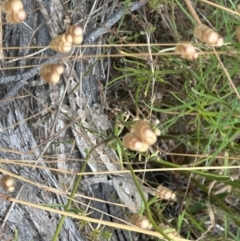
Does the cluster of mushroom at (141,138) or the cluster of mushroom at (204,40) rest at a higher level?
the cluster of mushroom at (204,40)

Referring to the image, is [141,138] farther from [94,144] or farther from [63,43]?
[94,144]

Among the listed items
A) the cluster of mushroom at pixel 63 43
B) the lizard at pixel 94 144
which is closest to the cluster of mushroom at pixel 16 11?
the cluster of mushroom at pixel 63 43

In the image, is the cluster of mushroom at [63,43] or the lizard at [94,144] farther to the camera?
the lizard at [94,144]

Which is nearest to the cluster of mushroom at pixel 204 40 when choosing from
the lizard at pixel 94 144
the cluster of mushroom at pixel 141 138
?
the cluster of mushroom at pixel 141 138

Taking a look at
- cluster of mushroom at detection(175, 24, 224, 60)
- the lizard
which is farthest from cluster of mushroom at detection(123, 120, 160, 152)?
the lizard

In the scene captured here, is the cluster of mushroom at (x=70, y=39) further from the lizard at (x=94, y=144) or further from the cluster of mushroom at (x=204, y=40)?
the lizard at (x=94, y=144)

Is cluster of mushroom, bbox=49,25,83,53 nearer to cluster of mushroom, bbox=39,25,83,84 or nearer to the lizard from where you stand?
cluster of mushroom, bbox=39,25,83,84

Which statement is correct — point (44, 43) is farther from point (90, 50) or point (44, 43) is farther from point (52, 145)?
point (52, 145)

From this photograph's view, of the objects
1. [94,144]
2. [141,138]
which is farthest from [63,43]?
[94,144]

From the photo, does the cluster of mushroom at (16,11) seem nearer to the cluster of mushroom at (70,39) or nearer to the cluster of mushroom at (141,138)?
the cluster of mushroom at (70,39)

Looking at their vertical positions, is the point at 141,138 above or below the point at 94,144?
above

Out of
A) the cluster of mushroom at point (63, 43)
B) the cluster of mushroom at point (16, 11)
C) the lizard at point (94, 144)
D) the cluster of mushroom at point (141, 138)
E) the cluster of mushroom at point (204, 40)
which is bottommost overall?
the lizard at point (94, 144)

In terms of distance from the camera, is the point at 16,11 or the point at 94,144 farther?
the point at 94,144
